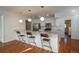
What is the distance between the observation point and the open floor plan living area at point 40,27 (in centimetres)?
129

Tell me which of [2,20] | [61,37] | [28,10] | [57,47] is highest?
[28,10]

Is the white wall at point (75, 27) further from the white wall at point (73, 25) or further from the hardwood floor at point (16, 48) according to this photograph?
the hardwood floor at point (16, 48)

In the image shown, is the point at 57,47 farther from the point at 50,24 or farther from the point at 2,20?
the point at 2,20

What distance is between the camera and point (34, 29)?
1459mm

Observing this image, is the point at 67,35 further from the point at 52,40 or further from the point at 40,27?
the point at 40,27

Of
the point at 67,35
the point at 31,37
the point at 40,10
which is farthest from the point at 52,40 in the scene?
the point at 40,10

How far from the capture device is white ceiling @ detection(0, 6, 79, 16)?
4.11 ft

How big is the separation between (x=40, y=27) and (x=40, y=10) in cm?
31

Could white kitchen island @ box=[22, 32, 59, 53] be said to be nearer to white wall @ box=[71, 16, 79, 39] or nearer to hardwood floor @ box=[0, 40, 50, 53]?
hardwood floor @ box=[0, 40, 50, 53]

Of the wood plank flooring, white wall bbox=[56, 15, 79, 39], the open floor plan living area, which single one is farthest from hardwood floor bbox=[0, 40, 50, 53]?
white wall bbox=[56, 15, 79, 39]

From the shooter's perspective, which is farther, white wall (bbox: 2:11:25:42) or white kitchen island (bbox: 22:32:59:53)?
white kitchen island (bbox: 22:32:59:53)

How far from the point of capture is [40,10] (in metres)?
1.30
